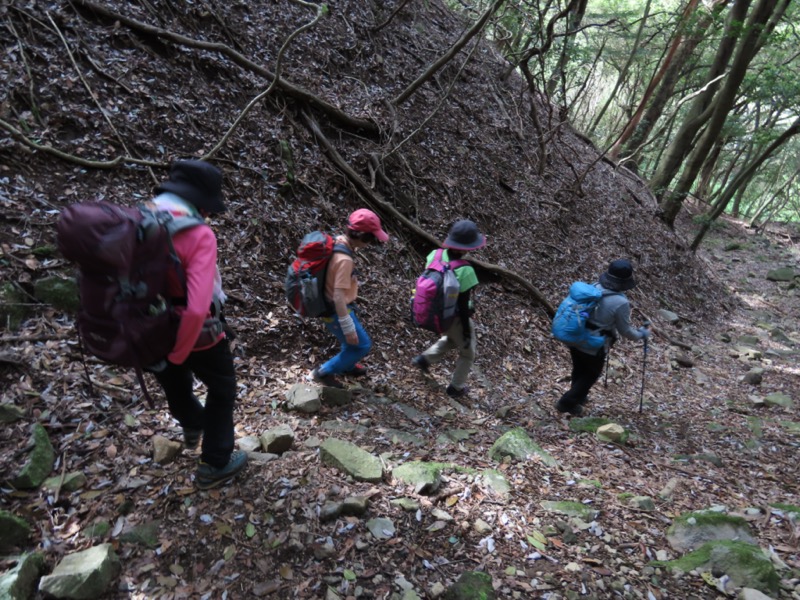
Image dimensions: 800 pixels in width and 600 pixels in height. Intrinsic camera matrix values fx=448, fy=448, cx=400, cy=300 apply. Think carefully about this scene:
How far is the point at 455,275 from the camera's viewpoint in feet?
15.0

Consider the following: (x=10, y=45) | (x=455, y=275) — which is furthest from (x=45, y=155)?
(x=455, y=275)

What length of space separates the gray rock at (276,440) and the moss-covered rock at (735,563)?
8.61 ft

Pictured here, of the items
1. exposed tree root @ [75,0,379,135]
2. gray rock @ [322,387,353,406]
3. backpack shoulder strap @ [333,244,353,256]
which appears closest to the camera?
backpack shoulder strap @ [333,244,353,256]

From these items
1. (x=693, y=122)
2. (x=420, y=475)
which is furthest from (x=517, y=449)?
(x=693, y=122)

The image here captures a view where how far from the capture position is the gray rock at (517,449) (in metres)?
4.10

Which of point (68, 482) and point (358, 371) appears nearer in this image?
point (68, 482)

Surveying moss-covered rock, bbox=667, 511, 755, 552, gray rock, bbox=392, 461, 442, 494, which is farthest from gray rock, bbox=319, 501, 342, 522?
moss-covered rock, bbox=667, 511, 755, 552

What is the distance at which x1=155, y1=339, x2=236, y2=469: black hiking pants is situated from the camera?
105 inches

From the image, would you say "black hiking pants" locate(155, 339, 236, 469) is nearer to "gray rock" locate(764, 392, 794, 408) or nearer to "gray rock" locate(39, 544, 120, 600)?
"gray rock" locate(39, 544, 120, 600)

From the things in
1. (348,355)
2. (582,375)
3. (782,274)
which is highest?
(782,274)

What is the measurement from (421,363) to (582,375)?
1.99 meters

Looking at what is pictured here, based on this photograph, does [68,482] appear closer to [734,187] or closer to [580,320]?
[580,320]

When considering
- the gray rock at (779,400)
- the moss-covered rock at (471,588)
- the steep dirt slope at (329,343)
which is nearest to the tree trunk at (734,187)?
the steep dirt slope at (329,343)

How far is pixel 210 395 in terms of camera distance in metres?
2.77
